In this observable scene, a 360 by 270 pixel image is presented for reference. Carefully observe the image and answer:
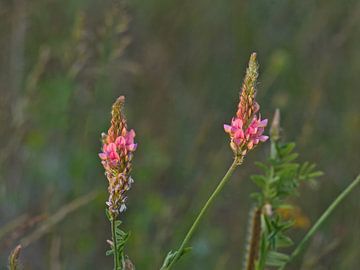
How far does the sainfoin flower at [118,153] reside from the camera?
1.04m

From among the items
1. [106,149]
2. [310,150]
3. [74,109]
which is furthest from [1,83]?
[106,149]

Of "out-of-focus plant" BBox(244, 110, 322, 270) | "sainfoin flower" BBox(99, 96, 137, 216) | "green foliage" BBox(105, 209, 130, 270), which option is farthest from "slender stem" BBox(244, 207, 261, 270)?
"sainfoin flower" BBox(99, 96, 137, 216)

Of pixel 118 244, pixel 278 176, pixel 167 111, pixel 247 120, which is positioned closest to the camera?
pixel 247 120

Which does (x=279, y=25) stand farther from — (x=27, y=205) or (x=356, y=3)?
(x=27, y=205)

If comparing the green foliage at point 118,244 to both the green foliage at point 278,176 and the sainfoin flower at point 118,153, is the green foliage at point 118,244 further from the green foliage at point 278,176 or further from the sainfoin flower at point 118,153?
the green foliage at point 278,176

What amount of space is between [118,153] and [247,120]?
188 millimetres

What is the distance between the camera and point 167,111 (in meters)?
3.60

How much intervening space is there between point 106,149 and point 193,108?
2.59m

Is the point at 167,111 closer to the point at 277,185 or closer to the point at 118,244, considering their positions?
the point at 277,185

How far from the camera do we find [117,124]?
1044 mm

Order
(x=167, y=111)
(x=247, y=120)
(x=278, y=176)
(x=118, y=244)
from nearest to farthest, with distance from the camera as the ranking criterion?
(x=247, y=120)
(x=118, y=244)
(x=278, y=176)
(x=167, y=111)

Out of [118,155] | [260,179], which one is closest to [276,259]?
[260,179]

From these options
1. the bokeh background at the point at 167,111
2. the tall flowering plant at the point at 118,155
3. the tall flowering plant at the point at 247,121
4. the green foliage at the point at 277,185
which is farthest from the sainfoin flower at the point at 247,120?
the bokeh background at the point at 167,111

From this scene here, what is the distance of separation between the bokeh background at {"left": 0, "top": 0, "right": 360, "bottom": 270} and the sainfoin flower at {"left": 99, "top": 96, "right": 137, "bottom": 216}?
97cm
